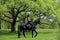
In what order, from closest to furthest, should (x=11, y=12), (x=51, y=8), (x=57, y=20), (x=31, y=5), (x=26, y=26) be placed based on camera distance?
1. (x=26, y=26)
2. (x=31, y=5)
3. (x=51, y=8)
4. (x=57, y=20)
5. (x=11, y=12)

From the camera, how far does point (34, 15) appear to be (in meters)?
30.6

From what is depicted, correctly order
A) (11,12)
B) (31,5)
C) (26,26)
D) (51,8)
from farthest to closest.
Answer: (11,12), (51,8), (31,5), (26,26)

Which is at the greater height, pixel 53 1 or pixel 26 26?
pixel 53 1

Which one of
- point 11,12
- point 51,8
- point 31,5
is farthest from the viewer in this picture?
point 11,12

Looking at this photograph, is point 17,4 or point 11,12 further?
point 11,12

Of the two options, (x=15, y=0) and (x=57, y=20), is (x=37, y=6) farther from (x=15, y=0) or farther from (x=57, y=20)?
(x=57, y=20)

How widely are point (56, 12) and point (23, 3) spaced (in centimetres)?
591

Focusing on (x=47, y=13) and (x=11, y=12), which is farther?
(x=11, y=12)

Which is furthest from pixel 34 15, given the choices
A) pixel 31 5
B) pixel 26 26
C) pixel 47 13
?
pixel 26 26

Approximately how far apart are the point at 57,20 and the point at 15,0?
711 centimetres

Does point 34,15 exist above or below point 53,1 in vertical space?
below

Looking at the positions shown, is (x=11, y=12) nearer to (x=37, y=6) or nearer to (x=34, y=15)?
(x=34, y=15)

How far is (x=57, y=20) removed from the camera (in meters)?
30.6

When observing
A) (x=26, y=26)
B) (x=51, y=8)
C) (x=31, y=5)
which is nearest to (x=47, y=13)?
(x=51, y=8)
